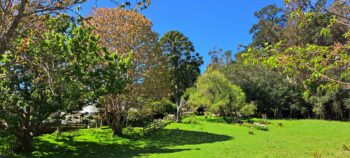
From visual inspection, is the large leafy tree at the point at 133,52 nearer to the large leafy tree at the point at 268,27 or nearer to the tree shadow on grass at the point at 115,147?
the tree shadow on grass at the point at 115,147

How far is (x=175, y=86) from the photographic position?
161 ft

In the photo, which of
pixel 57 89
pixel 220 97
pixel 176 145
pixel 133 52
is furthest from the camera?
pixel 220 97

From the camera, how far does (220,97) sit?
120ft

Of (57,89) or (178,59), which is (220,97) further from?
(57,89)

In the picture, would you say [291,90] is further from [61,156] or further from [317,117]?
[61,156]

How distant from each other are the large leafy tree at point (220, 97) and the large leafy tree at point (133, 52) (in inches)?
483

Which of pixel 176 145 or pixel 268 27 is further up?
pixel 268 27

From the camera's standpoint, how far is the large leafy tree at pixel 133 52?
24594 mm

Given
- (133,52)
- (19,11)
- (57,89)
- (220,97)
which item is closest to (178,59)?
(220,97)

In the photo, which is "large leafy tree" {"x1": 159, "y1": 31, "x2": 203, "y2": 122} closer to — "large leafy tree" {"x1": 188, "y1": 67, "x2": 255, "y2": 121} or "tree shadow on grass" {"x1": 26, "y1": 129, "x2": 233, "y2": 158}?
"large leafy tree" {"x1": 188, "y1": 67, "x2": 255, "y2": 121}

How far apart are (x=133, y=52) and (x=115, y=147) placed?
8.16 metres

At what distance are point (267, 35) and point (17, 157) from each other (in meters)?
55.0

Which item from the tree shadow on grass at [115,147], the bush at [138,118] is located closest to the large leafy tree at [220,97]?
the bush at [138,118]

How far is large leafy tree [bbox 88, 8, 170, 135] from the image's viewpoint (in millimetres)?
24594
